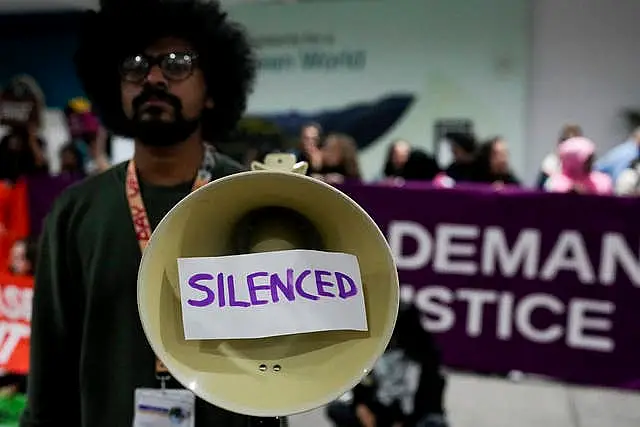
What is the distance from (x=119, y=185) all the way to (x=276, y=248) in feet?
1.31

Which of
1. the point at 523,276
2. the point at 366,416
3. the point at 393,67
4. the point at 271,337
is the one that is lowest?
the point at 366,416

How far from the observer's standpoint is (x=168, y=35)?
1207mm

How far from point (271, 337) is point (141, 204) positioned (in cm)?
39

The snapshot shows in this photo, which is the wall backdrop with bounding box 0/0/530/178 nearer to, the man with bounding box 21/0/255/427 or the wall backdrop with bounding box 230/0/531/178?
the wall backdrop with bounding box 230/0/531/178

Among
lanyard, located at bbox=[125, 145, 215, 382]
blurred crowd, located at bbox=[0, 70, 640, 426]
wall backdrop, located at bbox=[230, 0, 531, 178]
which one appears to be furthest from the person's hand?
wall backdrop, located at bbox=[230, 0, 531, 178]

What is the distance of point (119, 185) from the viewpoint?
3.91ft

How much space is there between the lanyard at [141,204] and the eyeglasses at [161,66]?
0.15 m

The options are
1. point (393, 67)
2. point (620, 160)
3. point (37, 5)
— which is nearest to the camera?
point (620, 160)

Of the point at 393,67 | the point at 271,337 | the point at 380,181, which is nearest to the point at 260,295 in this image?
the point at 271,337

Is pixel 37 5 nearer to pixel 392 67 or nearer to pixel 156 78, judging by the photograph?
pixel 392 67

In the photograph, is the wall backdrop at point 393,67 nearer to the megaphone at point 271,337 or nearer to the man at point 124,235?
the man at point 124,235

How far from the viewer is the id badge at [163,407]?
1142 millimetres

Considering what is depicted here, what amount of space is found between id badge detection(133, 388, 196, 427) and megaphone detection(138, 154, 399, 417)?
30 centimetres

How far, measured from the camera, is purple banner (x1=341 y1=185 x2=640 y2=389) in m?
3.14
